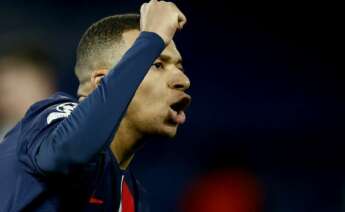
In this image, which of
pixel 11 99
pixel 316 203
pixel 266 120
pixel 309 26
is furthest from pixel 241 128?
pixel 11 99

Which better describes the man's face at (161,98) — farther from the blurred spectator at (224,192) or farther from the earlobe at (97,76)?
the blurred spectator at (224,192)

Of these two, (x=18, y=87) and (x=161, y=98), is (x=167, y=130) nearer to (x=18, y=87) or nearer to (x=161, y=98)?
(x=161, y=98)

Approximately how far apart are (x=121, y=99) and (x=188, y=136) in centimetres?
228

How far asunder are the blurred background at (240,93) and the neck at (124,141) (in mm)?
1331

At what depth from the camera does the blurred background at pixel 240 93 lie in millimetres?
3287

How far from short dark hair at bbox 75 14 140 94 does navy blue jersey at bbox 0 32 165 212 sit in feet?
0.71

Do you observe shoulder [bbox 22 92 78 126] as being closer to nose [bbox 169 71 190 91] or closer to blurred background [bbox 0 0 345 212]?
nose [bbox 169 71 190 91]

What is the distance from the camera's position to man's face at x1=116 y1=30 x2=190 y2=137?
1.62 meters

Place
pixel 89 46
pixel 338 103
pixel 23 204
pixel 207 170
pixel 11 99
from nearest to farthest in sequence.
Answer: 1. pixel 23 204
2. pixel 89 46
3. pixel 11 99
4. pixel 207 170
5. pixel 338 103

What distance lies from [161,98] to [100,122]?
47 centimetres

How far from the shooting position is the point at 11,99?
107 inches

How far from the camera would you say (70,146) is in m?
1.16

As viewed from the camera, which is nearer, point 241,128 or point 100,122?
point 100,122

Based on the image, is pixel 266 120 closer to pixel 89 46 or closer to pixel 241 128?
pixel 241 128
